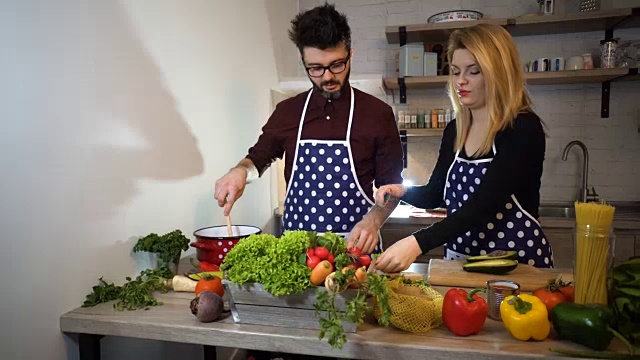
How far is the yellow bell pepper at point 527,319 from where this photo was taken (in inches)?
35.2

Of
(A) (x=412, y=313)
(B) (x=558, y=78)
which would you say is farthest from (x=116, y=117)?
(B) (x=558, y=78)

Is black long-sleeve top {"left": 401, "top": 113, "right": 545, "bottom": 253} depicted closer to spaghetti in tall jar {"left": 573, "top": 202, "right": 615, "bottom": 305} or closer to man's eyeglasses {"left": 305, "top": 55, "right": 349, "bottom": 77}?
spaghetti in tall jar {"left": 573, "top": 202, "right": 615, "bottom": 305}

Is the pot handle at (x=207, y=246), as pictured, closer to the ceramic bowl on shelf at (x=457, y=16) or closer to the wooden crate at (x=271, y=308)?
the wooden crate at (x=271, y=308)

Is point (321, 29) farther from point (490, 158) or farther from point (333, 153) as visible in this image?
point (490, 158)

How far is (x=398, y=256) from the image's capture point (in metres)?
1.12

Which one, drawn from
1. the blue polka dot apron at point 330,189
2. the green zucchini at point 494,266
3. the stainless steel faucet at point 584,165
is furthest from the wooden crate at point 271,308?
the stainless steel faucet at point 584,165

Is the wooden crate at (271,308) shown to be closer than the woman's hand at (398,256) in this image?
Yes

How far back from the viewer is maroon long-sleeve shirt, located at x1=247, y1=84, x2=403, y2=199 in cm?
161

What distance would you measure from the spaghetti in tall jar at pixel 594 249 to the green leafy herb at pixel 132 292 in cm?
100

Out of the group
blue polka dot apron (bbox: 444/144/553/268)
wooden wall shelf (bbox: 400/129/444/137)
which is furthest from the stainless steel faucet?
blue polka dot apron (bbox: 444/144/553/268)

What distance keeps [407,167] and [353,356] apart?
98.2 inches

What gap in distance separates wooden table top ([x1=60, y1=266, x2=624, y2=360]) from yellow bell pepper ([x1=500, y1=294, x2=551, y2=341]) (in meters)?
0.02

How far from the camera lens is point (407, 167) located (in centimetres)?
333

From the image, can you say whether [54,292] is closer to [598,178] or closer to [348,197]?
[348,197]
